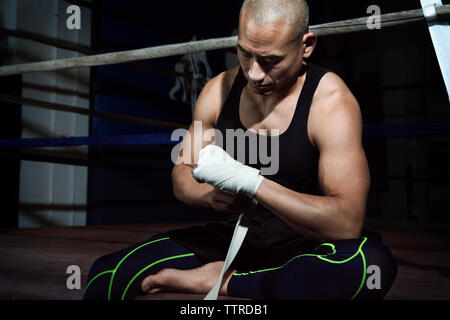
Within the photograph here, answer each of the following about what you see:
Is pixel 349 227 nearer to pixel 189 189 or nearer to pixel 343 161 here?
pixel 343 161

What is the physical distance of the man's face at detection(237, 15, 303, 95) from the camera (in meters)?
1.09

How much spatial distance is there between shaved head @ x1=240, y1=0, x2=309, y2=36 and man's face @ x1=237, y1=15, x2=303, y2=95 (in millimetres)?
11

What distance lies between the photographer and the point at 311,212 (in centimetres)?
103

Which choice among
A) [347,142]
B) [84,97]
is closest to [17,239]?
[84,97]

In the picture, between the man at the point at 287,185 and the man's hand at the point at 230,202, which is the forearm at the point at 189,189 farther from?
the man's hand at the point at 230,202

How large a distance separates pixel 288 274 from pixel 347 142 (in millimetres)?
322

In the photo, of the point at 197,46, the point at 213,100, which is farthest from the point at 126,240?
the point at 213,100

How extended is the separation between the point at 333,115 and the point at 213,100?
14.8 inches

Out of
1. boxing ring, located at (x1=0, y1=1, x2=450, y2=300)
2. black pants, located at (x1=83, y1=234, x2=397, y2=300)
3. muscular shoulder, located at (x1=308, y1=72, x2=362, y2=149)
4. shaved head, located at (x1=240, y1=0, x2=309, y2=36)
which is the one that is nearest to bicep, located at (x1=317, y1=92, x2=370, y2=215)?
muscular shoulder, located at (x1=308, y1=72, x2=362, y2=149)

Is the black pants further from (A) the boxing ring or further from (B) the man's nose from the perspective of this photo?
(B) the man's nose

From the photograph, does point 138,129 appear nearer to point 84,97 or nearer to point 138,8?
point 84,97

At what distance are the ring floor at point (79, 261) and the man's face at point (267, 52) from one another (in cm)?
55
